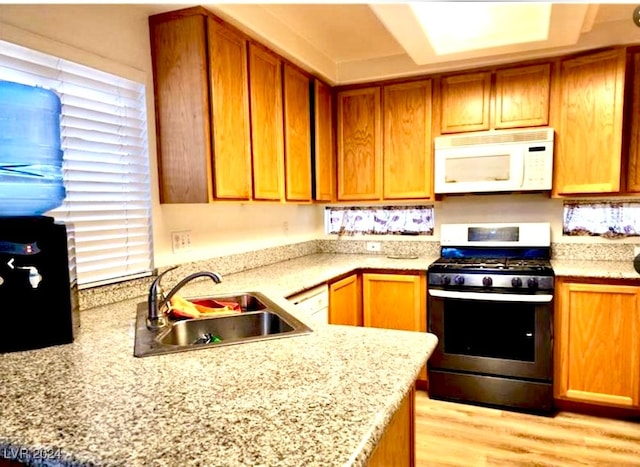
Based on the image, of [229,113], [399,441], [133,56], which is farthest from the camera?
[229,113]

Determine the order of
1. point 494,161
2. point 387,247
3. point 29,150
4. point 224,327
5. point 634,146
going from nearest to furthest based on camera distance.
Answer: point 29,150 < point 224,327 < point 634,146 < point 494,161 < point 387,247

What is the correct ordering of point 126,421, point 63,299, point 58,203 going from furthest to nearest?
1. point 58,203
2. point 63,299
3. point 126,421

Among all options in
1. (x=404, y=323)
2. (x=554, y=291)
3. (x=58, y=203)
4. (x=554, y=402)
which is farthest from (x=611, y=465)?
(x=58, y=203)

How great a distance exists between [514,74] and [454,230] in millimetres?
1147

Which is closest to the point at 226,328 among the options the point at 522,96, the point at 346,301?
the point at 346,301

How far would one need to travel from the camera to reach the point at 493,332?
105 inches

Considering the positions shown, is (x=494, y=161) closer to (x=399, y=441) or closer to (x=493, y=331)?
(x=493, y=331)

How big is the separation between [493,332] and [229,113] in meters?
2.06

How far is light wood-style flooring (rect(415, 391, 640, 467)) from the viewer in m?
2.12

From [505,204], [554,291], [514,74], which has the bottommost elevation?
[554,291]

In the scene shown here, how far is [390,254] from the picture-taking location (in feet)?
11.4

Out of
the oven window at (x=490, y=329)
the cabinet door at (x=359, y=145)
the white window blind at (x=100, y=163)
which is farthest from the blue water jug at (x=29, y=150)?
the oven window at (x=490, y=329)

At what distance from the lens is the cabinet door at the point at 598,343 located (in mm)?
2428

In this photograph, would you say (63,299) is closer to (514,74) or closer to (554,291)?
(554,291)
